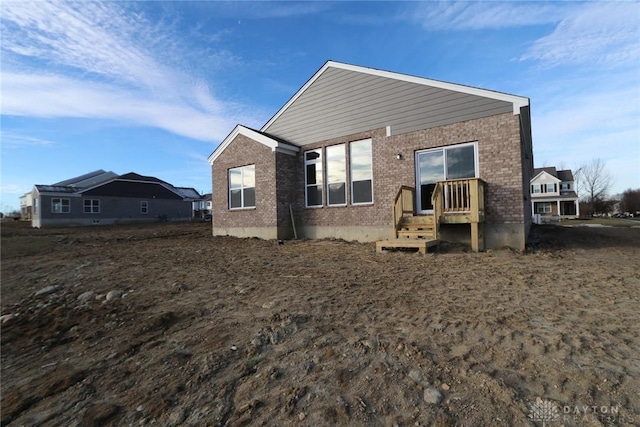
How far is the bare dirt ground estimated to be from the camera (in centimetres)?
212

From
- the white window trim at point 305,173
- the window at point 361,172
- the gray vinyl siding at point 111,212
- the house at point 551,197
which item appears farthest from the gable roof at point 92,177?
the house at point 551,197

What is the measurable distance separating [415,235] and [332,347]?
571 centimetres

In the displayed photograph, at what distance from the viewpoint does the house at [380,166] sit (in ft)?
25.7

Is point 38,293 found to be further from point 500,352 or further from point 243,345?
point 500,352

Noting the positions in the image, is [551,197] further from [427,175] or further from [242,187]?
[242,187]

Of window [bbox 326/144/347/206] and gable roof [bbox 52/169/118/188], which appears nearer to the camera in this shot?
window [bbox 326/144/347/206]

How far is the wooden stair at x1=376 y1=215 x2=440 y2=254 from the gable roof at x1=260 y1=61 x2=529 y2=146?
2.93 meters

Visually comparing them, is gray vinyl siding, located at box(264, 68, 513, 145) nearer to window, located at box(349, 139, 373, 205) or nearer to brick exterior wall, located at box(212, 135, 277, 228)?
window, located at box(349, 139, 373, 205)

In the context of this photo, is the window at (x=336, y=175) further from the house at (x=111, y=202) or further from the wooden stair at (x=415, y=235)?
the house at (x=111, y=202)

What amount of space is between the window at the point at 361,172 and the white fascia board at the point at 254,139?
244cm

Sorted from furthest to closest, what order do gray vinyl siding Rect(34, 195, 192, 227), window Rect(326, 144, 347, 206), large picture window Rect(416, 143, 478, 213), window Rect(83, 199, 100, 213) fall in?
window Rect(83, 199, 100, 213) < gray vinyl siding Rect(34, 195, 192, 227) < window Rect(326, 144, 347, 206) < large picture window Rect(416, 143, 478, 213)

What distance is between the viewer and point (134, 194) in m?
32.2

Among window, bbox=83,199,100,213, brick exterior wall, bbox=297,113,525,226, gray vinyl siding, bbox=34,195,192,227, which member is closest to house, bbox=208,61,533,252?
brick exterior wall, bbox=297,113,525,226

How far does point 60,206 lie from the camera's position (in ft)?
92.7
